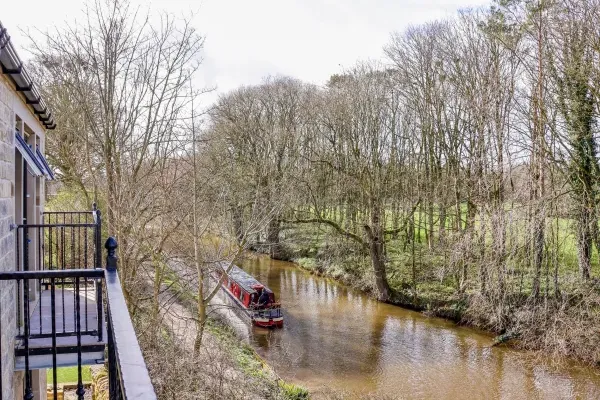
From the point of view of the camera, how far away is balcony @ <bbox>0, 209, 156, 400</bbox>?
1708mm

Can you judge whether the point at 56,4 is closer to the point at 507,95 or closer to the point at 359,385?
the point at 359,385

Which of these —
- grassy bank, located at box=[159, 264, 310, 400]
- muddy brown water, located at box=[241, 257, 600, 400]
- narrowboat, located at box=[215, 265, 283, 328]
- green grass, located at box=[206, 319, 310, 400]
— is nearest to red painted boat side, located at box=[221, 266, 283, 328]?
narrowboat, located at box=[215, 265, 283, 328]

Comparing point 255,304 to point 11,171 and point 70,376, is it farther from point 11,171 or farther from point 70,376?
point 11,171

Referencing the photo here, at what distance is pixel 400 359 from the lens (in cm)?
1436

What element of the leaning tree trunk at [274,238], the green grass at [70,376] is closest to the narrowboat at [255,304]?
the green grass at [70,376]

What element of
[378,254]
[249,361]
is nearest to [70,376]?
[249,361]

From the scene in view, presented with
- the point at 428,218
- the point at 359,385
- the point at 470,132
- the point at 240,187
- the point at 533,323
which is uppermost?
the point at 470,132

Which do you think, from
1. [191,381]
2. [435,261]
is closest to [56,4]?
[191,381]

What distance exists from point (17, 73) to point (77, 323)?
91.3 inches

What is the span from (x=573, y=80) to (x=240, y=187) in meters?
12.1

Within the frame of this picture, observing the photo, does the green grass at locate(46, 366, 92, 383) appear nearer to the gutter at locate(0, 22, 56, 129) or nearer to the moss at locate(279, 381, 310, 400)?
the moss at locate(279, 381, 310, 400)

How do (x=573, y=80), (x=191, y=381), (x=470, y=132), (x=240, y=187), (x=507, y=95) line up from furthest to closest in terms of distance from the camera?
1. (x=240, y=187)
2. (x=470, y=132)
3. (x=507, y=95)
4. (x=573, y=80)
5. (x=191, y=381)

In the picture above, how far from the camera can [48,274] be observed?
2641 millimetres

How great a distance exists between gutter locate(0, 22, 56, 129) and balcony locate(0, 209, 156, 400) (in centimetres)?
142
